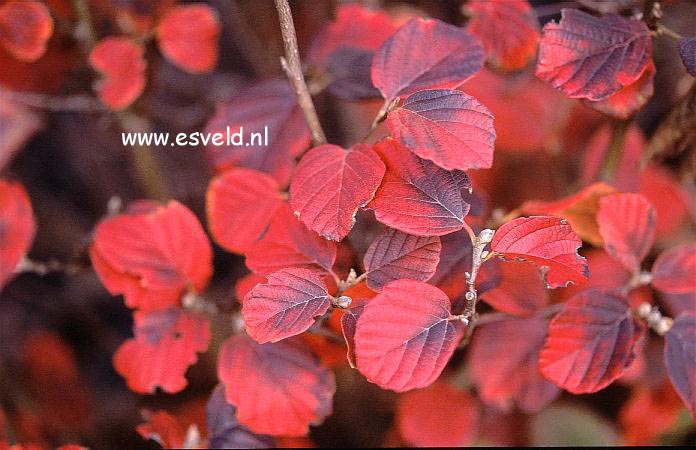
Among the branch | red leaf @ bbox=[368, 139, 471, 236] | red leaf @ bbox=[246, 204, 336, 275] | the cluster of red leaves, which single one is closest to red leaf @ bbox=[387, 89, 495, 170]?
red leaf @ bbox=[368, 139, 471, 236]

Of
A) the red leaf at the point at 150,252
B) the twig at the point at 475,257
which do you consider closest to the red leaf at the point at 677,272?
the twig at the point at 475,257

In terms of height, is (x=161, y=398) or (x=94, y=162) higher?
(x=94, y=162)

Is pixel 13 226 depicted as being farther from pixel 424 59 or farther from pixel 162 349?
pixel 424 59

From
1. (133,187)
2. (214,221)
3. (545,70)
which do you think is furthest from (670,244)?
A: (133,187)

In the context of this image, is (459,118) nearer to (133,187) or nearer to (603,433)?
(603,433)

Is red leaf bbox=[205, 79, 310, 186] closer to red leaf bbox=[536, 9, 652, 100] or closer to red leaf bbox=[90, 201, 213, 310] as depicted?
red leaf bbox=[90, 201, 213, 310]
